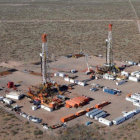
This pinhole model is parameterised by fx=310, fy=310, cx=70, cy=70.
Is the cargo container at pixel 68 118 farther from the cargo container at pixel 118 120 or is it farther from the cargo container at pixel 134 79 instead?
the cargo container at pixel 134 79

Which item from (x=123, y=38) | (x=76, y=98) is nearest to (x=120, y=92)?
(x=76, y=98)

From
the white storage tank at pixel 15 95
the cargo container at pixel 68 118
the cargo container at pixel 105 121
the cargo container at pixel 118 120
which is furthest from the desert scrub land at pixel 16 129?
the cargo container at pixel 118 120

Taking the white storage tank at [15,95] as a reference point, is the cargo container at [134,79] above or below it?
above

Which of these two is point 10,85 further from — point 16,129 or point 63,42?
point 63,42

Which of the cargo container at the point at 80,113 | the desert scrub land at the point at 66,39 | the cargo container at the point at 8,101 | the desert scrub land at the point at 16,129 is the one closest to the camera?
the desert scrub land at the point at 16,129

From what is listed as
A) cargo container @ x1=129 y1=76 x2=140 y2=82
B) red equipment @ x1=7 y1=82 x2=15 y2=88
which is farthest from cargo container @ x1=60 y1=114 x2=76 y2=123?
cargo container @ x1=129 y1=76 x2=140 y2=82

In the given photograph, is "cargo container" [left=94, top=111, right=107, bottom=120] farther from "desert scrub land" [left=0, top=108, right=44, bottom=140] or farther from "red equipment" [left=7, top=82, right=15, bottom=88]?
"red equipment" [left=7, top=82, right=15, bottom=88]

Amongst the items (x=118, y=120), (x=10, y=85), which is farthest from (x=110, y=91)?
(x=10, y=85)

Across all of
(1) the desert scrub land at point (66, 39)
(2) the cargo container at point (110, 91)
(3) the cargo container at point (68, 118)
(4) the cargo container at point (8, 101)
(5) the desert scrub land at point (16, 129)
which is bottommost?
(5) the desert scrub land at point (16, 129)

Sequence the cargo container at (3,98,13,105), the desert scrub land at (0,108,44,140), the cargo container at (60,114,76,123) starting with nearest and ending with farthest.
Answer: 1. the desert scrub land at (0,108,44,140)
2. the cargo container at (60,114,76,123)
3. the cargo container at (3,98,13,105)
